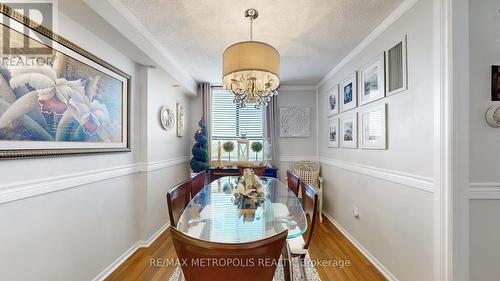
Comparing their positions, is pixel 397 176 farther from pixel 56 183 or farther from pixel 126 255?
pixel 126 255

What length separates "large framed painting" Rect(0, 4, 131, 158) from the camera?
1.28 meters

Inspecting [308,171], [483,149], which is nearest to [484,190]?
[483,149]

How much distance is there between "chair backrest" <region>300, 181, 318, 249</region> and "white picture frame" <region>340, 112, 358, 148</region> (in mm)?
1209

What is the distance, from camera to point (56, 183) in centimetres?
158

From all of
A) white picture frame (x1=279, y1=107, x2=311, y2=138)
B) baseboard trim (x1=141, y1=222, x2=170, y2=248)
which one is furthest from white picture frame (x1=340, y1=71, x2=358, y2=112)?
baseboard trim (x1=141, y1=222, x2=170, y2=248)

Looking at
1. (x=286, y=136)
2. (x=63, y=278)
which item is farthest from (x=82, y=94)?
(x=286, y=136)

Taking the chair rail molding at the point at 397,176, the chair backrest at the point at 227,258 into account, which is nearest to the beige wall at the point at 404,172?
the chair rail molding at the point at 397,176

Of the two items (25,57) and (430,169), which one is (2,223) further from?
(430,169)

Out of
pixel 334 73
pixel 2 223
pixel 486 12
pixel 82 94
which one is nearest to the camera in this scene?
pixel 2 223

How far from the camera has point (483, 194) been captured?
4.80 ft

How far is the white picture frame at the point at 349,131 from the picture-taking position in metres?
2.77

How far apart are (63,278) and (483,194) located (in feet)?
9.99

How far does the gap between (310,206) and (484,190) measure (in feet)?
3.73

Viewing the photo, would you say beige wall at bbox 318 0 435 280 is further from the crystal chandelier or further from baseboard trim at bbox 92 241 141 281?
baseboard trim at bbox 92 241 141 281
